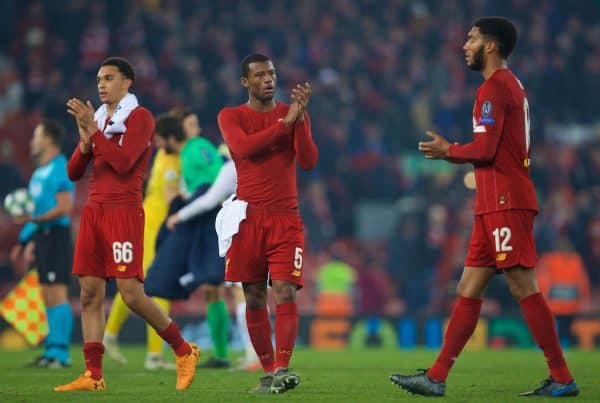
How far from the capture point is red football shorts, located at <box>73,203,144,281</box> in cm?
885

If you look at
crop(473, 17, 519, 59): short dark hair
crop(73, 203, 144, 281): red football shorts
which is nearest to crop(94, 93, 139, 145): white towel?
crop(73, 203, 144, 281): red football shorts

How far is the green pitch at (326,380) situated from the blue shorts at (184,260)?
2.66 ft

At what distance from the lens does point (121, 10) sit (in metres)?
24.4

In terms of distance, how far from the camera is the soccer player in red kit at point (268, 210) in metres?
8.55

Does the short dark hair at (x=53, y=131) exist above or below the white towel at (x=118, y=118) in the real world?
above

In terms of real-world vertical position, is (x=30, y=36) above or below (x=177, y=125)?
above

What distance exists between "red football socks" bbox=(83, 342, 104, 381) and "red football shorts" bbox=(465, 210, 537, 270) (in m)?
2.65

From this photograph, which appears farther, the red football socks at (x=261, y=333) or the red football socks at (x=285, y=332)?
the red football socks at (x=261, y=333)

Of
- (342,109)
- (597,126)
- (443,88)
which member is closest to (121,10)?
(342,109)

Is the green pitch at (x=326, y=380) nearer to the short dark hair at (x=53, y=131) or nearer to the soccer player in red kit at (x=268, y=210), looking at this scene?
the soccer player in red kit at (x=268, y=210)

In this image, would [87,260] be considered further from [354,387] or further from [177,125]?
[177,125]

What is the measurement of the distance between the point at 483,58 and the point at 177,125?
186 inches

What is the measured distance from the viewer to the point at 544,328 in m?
8.05

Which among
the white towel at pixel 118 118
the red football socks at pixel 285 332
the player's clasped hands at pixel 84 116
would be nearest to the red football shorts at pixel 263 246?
the red football socks at pixel 285 332
